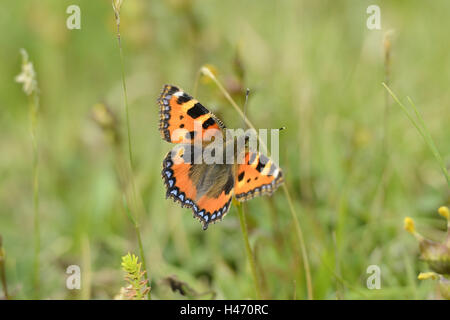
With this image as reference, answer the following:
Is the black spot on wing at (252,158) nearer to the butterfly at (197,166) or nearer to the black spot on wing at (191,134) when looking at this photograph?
the butterfly at (197,166)

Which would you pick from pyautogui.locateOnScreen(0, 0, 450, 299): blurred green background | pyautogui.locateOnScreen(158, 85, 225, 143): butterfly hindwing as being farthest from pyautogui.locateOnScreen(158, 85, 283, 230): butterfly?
pyautogui.locateOnScreen(0, 0, 450, 299): blurred green background

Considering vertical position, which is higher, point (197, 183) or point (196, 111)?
point (196, 111)

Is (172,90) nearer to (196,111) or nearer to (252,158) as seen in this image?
(196,111)

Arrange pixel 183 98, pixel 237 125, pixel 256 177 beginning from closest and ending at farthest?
pixel 256 177
pixel 183 98
pixel 237 125

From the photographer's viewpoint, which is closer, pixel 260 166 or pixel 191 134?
pixel 260 166

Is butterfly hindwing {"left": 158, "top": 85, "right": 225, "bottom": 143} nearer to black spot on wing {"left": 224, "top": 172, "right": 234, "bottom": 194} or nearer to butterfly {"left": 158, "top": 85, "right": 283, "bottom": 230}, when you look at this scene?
butterfly {"left": 158, "top": 85, "right": 283, "bottom": 230}

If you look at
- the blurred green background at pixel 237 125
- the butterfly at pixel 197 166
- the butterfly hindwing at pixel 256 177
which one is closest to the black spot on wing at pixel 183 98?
the butterfly at pixel 197 166

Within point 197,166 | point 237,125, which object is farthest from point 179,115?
point 237,125
